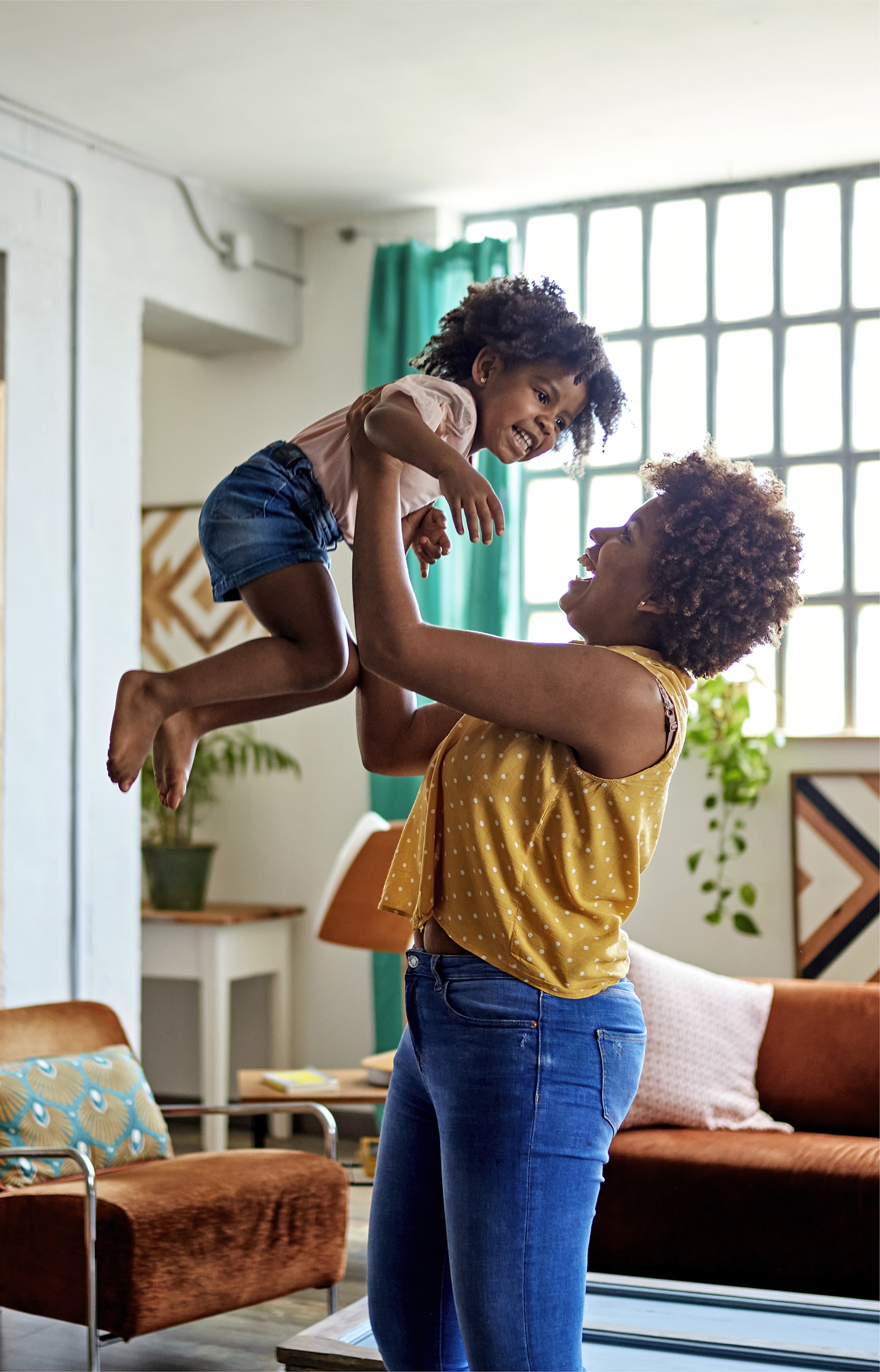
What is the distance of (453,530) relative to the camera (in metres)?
4.80

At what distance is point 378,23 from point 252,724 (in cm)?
256

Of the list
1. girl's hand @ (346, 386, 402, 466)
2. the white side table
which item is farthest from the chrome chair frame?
girl's hand @ (346, 386, 402, 466)

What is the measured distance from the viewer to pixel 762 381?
15.7 feet

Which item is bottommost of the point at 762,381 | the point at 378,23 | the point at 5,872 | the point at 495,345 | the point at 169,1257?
the point at 169,1257

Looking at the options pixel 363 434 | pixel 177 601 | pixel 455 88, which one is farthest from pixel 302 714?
pixel 363 434

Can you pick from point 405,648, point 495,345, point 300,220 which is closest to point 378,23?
point 300,220

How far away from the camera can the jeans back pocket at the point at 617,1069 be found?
145 centimetres

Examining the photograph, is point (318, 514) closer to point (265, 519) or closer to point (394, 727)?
point (265, 519)

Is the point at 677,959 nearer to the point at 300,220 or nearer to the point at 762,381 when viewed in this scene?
the point at 762,381

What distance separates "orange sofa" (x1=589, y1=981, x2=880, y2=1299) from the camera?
10.4ft

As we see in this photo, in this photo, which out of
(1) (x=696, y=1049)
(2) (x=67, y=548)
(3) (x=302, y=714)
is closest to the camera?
(1) (x=696, y=1049)

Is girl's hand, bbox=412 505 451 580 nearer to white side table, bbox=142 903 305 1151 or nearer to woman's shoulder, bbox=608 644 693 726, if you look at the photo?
woman's shoulder, bbox=608 644 693 726

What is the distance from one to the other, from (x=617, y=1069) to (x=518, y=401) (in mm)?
855

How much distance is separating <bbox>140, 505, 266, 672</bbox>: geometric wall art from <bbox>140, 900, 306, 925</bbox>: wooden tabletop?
0.89m
